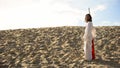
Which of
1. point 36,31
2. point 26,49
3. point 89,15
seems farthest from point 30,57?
point 36,31

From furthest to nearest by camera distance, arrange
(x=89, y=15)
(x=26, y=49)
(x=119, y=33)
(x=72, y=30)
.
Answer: (x=72, y=30), (x=119, y=33), (x=26, y=49), (x=89, y=15)

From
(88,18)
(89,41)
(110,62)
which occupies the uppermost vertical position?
(88,18)

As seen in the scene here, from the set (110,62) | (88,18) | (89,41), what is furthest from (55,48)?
(110,62)

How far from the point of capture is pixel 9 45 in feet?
51.3

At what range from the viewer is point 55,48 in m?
14.6

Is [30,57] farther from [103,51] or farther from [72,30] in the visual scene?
[72,30]

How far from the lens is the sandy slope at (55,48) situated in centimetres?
1253

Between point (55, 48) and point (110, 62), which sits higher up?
point (55, 48)

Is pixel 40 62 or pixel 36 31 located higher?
pixel 36 31

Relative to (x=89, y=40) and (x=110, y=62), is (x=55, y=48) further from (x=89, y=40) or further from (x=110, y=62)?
(x=110, y=62)

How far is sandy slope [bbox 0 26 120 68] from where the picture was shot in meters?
12.5

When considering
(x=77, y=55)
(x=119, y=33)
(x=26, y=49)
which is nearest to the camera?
(x=77, y=55)

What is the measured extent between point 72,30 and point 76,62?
486 cm

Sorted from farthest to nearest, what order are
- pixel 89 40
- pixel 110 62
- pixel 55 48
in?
pixel 55 48
pixel 89 40
pixel 110 62
